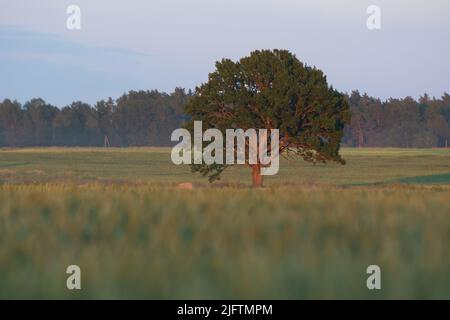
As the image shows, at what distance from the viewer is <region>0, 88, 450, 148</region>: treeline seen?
16662 centimetres

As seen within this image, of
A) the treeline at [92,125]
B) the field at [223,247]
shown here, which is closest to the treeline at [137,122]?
the treeline at [92,125]

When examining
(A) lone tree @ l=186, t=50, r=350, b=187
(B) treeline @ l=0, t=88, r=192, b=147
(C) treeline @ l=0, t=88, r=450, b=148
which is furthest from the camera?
(B) treeline @ l=0, t=88, r=192, b=147

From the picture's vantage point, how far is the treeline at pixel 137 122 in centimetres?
16662

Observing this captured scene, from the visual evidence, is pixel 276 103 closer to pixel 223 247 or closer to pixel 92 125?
pixel 223 247

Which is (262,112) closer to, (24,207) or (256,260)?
(24,207)

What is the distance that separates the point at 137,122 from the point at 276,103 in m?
141

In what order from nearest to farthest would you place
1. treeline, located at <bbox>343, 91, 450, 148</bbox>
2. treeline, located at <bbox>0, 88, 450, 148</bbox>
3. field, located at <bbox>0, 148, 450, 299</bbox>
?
field, located at <bbox>0, 148, 450, 299</bbox>
treeline, located at <bbox>343, 91, 450, 148</bbox>
treeline, located at <bbox>0, 88, 450, 148</bbox>

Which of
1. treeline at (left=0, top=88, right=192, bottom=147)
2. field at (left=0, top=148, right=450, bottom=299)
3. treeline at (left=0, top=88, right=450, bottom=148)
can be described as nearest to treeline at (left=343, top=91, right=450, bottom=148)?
treeline at (left=0, top=88, right=450, bottom=148)

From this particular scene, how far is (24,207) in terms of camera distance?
38.2 feet

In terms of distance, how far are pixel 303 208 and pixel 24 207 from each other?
419 cm

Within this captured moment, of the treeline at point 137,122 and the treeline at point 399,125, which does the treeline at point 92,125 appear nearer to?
the treeline at point 137,122

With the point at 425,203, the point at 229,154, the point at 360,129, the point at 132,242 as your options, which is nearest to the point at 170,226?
the point at 132,242

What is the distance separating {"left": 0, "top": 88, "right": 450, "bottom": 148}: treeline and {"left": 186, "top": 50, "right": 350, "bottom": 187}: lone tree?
4922 inches

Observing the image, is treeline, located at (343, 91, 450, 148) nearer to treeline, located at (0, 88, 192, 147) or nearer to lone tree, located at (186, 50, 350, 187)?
treeline, located at (0, 88, 192, 147)
